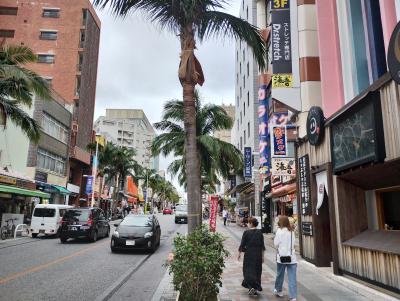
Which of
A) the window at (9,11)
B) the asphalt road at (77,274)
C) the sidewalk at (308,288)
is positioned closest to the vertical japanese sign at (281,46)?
the sidewalk at (308,288)

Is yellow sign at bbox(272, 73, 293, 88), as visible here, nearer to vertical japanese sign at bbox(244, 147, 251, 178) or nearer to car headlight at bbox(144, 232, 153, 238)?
car headlight at bbox(144, 232, 153, 238)

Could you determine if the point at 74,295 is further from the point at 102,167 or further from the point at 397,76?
the point at 102,167

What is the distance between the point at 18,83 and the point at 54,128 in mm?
23480

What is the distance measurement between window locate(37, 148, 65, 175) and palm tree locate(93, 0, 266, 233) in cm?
3062

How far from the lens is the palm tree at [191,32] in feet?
25.5

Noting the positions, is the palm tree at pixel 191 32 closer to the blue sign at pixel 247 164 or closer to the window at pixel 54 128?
the blue sign at pixel 247 164

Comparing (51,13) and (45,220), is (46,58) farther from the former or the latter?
(45,220)

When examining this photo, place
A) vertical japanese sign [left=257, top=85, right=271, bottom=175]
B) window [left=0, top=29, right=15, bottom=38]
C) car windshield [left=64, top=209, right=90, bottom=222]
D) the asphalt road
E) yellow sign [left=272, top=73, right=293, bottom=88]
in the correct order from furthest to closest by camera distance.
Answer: window [left=0, top=29, right=15, bottom=38] → vertical japanese sign [left=257, top=85, right=271, bottom=175] → car windshield [left=64, top=209, right=90, bottom=222] → yellow sign [left=272, top=73, right=293, bottom=88] → the asphalt road

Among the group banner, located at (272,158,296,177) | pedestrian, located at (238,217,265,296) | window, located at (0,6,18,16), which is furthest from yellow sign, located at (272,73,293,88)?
window, located at (0,6,18,16)

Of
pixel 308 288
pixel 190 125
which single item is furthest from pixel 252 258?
pixel 190 125

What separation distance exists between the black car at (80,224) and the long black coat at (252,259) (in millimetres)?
13381

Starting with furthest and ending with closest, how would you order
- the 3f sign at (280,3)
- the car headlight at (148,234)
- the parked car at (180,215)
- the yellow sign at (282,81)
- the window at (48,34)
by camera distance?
the window at (48,34)
the parked car at (180,215)
the 3f sign at (280,3)
the car headlight at (148,234)
the yellow sign at (282,81)

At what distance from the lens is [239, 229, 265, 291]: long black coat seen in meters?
8.12

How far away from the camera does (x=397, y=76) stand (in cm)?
606
